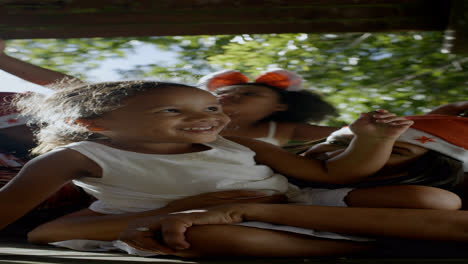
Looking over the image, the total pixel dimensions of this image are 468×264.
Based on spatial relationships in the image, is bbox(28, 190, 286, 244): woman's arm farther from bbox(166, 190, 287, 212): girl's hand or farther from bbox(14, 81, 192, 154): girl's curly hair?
bbox(14, 81, 192, 154): girl's curly hair

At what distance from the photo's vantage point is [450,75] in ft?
4.73

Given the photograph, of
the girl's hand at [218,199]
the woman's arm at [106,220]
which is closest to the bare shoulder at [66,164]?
the woman's arm at [106,220]

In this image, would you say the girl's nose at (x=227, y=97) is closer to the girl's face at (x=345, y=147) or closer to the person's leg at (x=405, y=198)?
the girl's face at (x=345, y=147)

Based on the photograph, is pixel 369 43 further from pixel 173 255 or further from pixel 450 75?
pixel 173 255

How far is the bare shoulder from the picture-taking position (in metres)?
0.97

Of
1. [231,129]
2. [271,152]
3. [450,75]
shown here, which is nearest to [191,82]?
[231,129]

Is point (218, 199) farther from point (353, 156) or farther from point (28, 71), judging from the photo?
point (28, 71)

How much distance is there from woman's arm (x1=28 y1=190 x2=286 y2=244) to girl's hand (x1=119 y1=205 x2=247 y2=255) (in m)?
0.09

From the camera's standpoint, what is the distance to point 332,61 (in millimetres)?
1469

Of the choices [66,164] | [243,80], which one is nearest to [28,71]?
[66,164]

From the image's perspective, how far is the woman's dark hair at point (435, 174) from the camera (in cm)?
103

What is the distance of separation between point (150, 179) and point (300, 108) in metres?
0.47

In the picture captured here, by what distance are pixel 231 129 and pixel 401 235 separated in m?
0.50

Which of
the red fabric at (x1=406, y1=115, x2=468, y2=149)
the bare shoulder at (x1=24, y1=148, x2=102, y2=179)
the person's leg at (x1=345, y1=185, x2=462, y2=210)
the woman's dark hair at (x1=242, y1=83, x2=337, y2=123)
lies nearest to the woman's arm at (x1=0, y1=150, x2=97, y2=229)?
the bare shoulder at (x1=24, y1=148, x2=102, y2=179)
